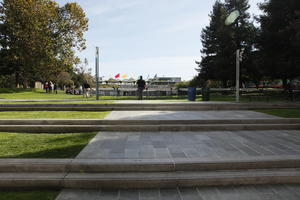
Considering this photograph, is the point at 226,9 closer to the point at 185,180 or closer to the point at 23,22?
the point at 23,22

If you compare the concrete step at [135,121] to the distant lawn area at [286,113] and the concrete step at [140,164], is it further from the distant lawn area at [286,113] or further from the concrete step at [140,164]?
the concrete step at [140,164]

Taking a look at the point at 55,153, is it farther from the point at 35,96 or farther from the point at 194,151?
Answer: the point at 35,96

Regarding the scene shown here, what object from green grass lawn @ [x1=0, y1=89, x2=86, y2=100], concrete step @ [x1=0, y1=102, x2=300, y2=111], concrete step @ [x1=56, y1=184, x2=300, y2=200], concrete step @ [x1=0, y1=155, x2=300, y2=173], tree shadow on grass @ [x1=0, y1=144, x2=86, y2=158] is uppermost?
green grass lawn @ [x1=0, y1=89, x2=86, y2=100]

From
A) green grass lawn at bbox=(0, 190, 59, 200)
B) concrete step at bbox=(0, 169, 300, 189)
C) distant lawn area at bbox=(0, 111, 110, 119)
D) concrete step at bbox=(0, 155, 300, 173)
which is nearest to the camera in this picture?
green grass lawn at bbox=(0, 190, 59, 200)

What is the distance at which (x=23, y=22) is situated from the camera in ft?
82.4

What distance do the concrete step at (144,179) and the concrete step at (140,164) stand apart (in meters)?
0.12

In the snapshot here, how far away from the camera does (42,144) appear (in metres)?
4.98

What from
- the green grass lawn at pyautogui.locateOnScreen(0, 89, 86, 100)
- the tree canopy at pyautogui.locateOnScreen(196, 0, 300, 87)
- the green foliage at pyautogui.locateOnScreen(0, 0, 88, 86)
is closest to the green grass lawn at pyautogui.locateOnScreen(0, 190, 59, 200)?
the green grass lawn at pyautogui.locateOnScreen(0, 89, 86, 100)

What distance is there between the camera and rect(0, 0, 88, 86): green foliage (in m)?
25.1

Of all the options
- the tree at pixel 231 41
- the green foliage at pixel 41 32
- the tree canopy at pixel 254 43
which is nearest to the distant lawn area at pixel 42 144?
the tree canopy at pixel 254 43

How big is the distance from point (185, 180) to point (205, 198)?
0.48 m

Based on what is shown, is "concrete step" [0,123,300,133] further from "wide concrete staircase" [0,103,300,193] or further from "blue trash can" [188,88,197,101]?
"blue trash can" [188,88,197,101]

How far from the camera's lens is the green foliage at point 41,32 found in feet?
82.3

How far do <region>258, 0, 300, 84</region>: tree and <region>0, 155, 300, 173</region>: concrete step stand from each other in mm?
17510
